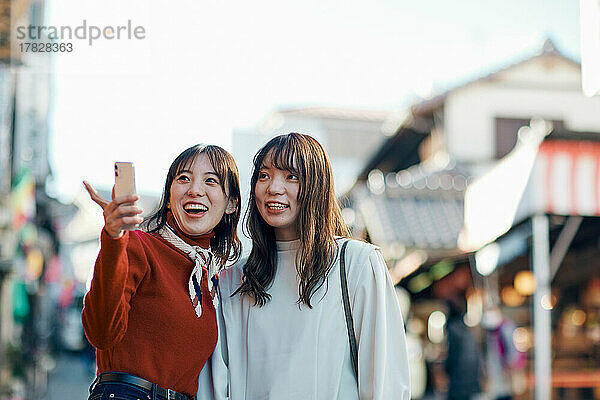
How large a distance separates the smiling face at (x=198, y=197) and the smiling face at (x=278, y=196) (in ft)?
0.60

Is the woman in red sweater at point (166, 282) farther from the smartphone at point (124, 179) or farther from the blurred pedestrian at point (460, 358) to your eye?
the blurred pedestrian at point (460, 358)

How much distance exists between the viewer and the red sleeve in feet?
8.50

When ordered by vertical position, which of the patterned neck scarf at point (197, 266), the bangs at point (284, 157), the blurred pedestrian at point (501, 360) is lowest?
the blurred pedestrian at point (501, 360)

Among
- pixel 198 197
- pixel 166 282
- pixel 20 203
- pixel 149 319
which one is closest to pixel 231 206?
pixel 198 197

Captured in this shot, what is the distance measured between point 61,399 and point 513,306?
10883 millimetres

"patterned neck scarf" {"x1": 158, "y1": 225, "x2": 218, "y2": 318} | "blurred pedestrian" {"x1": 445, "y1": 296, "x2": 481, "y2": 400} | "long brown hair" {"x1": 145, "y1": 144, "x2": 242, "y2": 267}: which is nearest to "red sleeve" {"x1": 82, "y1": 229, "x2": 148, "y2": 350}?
"patterned neck scarf" {"x1": 158, "y1": 225, "x2": 218, "y2": 318}

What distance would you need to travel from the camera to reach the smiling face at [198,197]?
312 centimetres

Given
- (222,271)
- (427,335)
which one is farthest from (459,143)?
(222,271)

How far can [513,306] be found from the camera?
64.7 ft

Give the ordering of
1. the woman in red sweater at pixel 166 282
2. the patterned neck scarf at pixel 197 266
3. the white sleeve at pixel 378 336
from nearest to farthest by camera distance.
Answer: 1. the woman in red sweater at pixel 166 282
2. the white sleeve at pixel 378 336
3. the patterned neck scarf at pixel 197 266

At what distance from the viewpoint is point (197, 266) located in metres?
3.06

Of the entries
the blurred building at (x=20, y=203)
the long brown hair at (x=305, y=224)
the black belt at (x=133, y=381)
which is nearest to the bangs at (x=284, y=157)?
the long brown hair at (x=305, y=224)

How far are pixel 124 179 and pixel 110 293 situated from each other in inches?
15.4

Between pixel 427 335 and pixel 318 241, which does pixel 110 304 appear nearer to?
pixel 318 241
